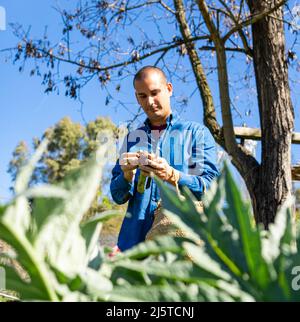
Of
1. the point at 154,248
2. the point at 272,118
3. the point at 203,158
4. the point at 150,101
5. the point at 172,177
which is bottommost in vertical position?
the point at 154,248

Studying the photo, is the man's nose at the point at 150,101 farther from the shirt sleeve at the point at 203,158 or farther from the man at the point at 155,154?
the shirt sleeve at the point at 203,158

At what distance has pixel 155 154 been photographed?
194 centimetres

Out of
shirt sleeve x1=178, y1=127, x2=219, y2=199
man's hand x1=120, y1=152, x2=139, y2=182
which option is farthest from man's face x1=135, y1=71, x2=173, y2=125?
man's hand x1=120, y1=152, x2=139, y2=182

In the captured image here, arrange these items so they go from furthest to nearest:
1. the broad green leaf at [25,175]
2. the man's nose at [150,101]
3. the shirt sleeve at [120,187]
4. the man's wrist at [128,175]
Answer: the man's nose at [150,101] → the shirt sleeve at [120,187] → the man's wrist at [128,175] → the broad green leaf at [25,175]

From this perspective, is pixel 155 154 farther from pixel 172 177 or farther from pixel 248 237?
pixel 248 237

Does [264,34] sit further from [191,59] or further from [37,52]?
[37,52]

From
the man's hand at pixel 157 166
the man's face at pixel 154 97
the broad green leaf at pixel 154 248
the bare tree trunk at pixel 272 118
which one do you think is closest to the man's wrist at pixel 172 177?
the man's hand at pixel 157 166

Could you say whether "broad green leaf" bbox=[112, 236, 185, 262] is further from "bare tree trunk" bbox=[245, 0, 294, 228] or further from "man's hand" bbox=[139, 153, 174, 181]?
"bare tree trunk" bbox=[245, 0, 294, 228]

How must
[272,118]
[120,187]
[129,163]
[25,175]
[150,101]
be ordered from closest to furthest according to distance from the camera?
[25,175]
[129,163]
[120,187]
[150,101]
[272,118]

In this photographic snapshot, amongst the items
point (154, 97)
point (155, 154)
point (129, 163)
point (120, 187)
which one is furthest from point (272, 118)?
point (129, 163)

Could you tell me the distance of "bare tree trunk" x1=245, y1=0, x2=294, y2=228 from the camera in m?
3.81

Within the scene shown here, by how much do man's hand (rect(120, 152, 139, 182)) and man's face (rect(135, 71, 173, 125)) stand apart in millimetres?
427

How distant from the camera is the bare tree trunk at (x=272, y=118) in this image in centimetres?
381

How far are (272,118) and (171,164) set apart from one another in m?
2.22
